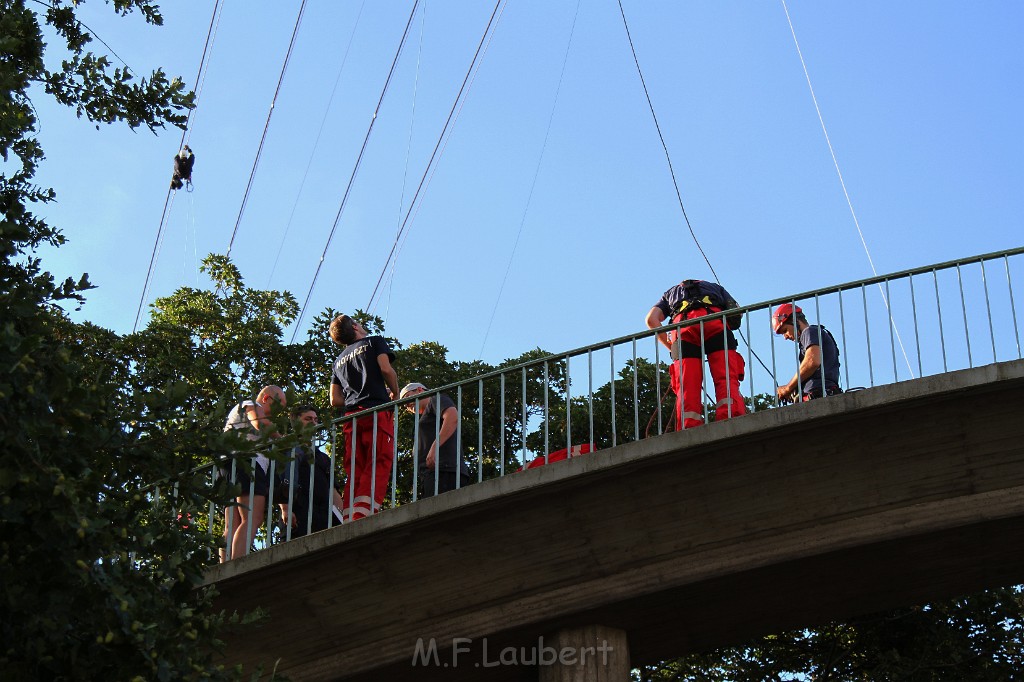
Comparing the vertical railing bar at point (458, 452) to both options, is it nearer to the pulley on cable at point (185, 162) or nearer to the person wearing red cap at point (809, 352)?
the person wearing red cap at point (809, 352)

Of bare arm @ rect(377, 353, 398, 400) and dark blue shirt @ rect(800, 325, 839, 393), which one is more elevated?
bare arm @ rect(377, 353, 398, 400)

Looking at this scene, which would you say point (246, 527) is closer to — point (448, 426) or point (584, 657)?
point (448, 426)

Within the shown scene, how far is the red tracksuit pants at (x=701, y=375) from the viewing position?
39.6 feet

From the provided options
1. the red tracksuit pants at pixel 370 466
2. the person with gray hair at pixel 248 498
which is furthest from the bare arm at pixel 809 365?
the person with gray hair at pixel 248 498

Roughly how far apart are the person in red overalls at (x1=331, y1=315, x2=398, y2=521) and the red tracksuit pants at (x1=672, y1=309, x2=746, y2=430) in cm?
233

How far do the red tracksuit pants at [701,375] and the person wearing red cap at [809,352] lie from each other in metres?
0.46

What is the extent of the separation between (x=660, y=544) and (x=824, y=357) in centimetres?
196

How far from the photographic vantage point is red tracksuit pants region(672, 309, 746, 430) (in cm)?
1207

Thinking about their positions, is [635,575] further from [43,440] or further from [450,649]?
[43,440]

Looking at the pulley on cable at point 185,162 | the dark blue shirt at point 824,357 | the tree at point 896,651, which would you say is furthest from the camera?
the pulley on cable at point 185,162

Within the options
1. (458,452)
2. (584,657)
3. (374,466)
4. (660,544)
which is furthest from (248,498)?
(660,544)

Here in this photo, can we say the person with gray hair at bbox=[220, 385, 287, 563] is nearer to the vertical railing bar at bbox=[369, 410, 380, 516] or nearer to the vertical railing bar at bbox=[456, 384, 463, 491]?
the vertical railing bar at bbox=[369, 410, 380, 516]

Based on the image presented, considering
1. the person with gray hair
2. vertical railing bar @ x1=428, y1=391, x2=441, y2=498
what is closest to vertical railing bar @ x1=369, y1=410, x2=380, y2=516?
vertical railing bar @ x1=428, y1=391, x2=441, y2=498

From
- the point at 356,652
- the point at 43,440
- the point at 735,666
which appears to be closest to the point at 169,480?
the point at 43,440
